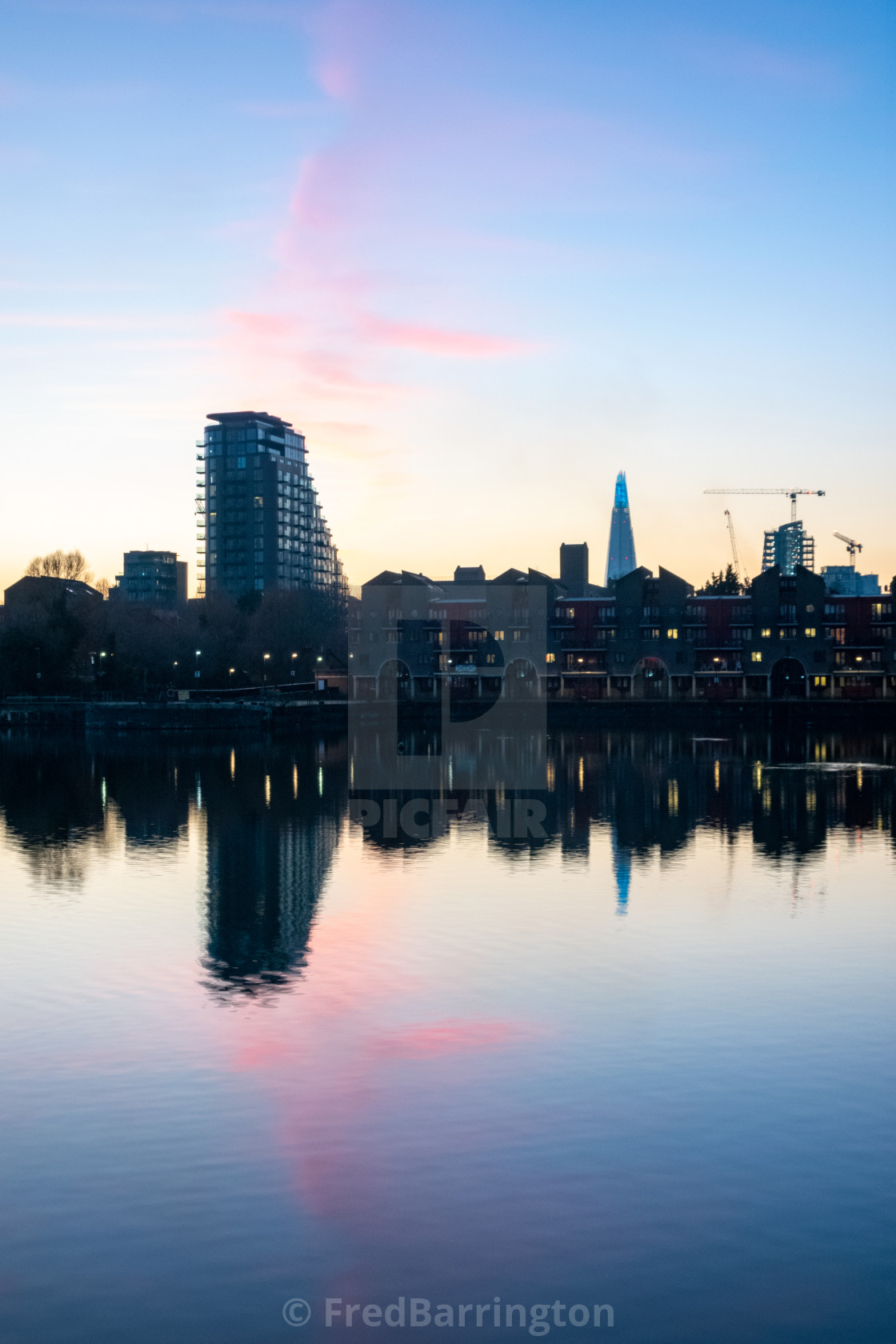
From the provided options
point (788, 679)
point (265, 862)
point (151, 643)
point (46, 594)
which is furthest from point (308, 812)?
point (46, 594)

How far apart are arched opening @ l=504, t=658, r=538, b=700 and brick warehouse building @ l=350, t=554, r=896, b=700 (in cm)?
16

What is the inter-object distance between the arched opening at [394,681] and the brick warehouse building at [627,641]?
14cm

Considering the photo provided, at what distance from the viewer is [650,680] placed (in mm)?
139875

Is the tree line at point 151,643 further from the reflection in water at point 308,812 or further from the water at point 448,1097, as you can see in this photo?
the water at point 448,1097

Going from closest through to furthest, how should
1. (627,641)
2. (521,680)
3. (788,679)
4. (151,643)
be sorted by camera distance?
(788,679)
(627,641)
(521,680)
(151,643)

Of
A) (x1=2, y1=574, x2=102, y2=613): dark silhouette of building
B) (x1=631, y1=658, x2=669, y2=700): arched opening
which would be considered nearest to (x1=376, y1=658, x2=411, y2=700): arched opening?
(x1=631, y1=658, x2=669, y2=700): arched opening

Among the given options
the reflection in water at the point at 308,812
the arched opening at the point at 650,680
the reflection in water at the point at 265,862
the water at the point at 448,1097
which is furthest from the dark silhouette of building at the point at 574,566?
the water at the point at 448,1097

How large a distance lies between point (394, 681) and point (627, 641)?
2817 centimetres

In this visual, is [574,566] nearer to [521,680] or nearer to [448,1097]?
[521,680]

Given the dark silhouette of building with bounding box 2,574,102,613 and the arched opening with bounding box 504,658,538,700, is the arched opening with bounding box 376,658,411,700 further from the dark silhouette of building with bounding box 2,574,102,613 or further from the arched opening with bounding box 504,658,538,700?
the dark silhouette of building with bounding box 2,574,102,613

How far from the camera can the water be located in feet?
39.1

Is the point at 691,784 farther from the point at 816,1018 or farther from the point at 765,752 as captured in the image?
the point at 816,1018

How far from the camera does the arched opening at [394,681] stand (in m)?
Result: 146

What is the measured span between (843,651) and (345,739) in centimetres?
5947
